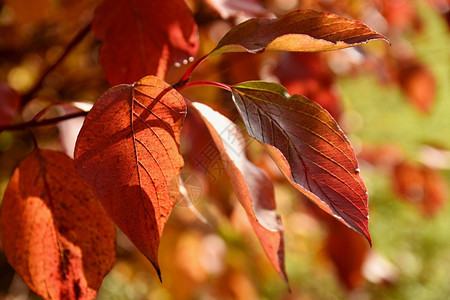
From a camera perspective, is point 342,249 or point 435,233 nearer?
point 342,249

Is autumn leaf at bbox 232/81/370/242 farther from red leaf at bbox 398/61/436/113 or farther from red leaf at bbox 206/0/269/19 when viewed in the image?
red leaf at bbox 398/61/436/113

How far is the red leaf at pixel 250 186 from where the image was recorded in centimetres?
38

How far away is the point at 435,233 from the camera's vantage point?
3418 millimetres

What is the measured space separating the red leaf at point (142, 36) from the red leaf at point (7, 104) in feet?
0.43

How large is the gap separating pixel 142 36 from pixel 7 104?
0.17 metres

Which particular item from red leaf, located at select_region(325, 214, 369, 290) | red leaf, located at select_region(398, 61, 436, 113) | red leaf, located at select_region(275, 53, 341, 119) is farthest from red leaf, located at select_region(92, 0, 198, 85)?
red leaf, located at select_region(398, 61, 436, 113)

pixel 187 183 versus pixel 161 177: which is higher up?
pixel 161 177

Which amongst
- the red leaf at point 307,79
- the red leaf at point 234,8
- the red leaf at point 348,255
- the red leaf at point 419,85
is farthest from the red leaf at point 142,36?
the red leaf at point 419,85

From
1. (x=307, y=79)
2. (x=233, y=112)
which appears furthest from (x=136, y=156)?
(x=233, y=112)

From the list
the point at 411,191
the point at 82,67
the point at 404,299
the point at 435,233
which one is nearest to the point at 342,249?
the point at 411,191

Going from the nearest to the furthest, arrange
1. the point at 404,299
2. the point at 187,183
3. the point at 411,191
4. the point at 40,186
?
the point at 40,186
the point at 187,183
the point at 411,191
the point at 404,299

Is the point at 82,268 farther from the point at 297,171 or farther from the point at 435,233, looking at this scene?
the point at 435,233

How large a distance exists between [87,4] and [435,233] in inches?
118

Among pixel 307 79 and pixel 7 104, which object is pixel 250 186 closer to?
pixel 7 104
